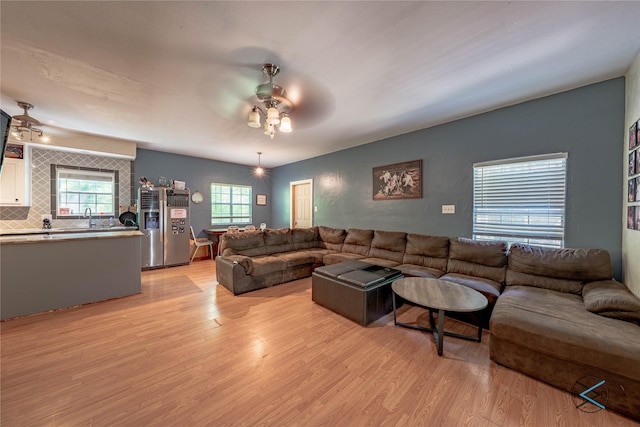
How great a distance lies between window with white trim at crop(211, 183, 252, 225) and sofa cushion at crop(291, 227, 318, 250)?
104 inches

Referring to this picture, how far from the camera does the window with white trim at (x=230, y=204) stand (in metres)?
6.15

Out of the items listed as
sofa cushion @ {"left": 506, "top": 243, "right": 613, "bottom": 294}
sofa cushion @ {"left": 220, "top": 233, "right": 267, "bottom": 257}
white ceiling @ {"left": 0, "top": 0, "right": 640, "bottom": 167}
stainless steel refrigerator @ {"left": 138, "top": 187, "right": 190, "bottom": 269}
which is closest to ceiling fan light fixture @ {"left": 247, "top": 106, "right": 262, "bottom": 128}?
white ceiling @ {"left": 0, "top": 0, "right": 640, "bottom": 167}

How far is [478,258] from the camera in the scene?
9.56ft

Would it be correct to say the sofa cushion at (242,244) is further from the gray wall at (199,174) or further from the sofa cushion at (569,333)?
the sofa cushion at (569,333)

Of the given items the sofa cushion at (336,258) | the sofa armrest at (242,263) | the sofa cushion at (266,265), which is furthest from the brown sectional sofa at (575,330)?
the sofa armrest at (242,263)

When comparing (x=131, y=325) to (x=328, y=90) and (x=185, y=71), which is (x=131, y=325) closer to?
(x=185, y=71)

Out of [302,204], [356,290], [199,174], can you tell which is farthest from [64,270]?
[302,204]

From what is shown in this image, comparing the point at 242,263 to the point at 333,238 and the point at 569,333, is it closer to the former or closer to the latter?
the point at 333,238

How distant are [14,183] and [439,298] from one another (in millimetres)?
6674

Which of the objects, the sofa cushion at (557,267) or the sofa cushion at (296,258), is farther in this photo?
the sofa cushion at (296,258)

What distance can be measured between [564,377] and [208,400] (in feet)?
8.13

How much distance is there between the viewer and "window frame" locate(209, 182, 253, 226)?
6126 mm

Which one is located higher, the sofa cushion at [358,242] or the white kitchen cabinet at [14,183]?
the white kitchen cabinet at [14,183]

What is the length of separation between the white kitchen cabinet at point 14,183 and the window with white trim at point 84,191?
1.21 ft
